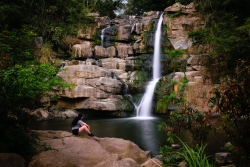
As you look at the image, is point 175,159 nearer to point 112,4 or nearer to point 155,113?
point 155,113

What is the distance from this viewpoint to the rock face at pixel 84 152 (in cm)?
418

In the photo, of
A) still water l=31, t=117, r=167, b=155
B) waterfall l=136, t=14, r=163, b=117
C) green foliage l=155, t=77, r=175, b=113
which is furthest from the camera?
waterfall l=136, t=14, r=163, b=117

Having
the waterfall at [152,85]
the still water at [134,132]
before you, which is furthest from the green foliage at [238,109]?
the waterfall at [152,85]

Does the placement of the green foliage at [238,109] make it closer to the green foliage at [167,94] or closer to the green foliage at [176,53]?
the green foliage at [167,94]

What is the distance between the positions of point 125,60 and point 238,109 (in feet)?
53.6

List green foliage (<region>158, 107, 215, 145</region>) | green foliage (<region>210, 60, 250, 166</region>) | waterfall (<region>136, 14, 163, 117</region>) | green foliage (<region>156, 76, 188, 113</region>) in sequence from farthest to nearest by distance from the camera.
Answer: waterfall (<region>136, 14, 163, 117</region>) → green foliage (<region>156, 76, 188, 113</region>) → green foliage (<region>158, 107, 215, 145</region>) → green foliage (<region>210, 60, 250, 166</region>)

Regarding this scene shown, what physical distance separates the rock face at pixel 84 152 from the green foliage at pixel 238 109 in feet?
6.61

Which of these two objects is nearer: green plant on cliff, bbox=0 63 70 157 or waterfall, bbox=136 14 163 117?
green plant on cliff, bbox=0 63 70 157

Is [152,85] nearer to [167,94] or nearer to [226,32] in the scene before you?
[167,94]

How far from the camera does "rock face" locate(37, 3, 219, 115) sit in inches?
606

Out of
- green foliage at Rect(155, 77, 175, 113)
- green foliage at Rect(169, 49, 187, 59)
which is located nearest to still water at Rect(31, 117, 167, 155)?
green foliage at Rect(155, 77, 175, 113)

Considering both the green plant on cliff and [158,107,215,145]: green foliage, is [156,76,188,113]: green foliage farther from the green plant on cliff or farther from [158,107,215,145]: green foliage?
the green plant on cliff

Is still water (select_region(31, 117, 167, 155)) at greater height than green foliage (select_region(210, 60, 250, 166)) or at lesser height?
lesser

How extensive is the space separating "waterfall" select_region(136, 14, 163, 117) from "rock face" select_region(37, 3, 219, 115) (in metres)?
0.44
